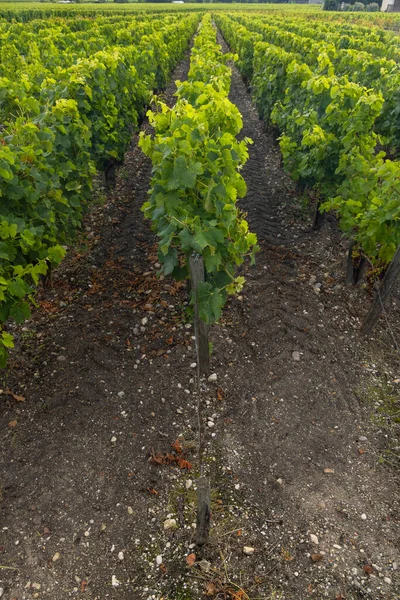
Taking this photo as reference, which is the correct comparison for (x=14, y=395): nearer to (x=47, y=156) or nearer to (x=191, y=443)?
(x=191, y=443)

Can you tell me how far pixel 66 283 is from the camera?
520cm

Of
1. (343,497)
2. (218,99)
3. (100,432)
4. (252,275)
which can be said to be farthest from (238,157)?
(343,497)

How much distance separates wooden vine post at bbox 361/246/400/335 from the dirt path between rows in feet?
0.64

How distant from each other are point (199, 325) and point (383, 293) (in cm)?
202

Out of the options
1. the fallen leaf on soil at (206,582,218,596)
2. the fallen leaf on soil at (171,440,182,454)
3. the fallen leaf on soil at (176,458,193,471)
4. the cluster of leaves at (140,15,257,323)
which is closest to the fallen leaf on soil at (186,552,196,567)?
the fallen leaf on soil at (206,582,218,596)

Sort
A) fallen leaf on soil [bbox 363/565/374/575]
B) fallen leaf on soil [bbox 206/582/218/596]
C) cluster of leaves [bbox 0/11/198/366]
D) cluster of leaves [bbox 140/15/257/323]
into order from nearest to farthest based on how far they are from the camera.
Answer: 1. fallen leaf on soil [bbox 206/582/218/596]
2. fallen leaf on soil [bbox 363/565/374/575]
3. cluster of leaves [bbox 140/15/257/323]
4. cluster of leaves [bbox 0/11/198/366]

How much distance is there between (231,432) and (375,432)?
4.19 feet

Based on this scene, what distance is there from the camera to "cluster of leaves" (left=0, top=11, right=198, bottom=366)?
11.4 ft

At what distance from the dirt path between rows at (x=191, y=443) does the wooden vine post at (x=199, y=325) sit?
205mm

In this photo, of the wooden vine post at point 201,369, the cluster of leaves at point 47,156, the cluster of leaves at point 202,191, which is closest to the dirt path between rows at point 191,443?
the wooden vine post at point 201,369

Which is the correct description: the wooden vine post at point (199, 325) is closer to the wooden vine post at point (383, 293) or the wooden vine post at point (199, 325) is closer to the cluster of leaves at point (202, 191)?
the cluster of leaves at point (202, 191)

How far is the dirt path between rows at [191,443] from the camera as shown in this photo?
274 centimetres

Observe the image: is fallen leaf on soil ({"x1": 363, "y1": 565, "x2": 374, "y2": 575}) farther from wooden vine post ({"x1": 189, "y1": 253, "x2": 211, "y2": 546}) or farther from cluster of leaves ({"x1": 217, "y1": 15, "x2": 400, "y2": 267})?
cluster of leaves ({"x1": 217, "y1": 15, "x2": 400, "y2": 267})

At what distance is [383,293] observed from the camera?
4242 mm
